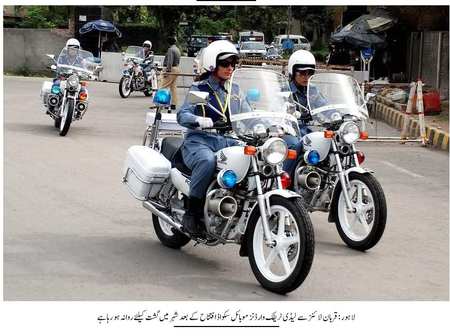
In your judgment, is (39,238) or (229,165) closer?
(229,165)

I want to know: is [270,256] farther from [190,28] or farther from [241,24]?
[241,24]

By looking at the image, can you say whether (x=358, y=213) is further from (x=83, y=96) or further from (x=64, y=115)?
(x=83, y=96)

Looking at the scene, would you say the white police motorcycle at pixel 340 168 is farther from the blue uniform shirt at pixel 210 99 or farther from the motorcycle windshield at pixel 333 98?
the blue uniform shirt at pixel 210 99

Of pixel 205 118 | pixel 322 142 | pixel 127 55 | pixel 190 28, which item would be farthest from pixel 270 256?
pixel 190 28

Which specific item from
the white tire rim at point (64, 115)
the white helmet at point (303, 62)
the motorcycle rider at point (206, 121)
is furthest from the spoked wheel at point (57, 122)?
the motorcycle rider at point (206, 121)

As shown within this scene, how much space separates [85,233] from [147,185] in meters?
1.05

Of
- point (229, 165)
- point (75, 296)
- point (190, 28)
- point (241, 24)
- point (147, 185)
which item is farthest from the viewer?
point (241, 24)

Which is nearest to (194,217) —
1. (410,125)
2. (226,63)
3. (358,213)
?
(226,63)

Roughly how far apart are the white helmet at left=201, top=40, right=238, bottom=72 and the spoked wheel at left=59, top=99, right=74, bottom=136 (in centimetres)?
821

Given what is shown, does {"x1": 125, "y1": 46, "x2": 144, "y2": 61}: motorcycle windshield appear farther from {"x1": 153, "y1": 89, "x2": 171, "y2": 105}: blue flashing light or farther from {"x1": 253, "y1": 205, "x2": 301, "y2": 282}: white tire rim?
{"x1": 253, "y1": 205, "x2": 301, "y2": 282}: white tire rim

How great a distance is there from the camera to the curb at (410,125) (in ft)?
51.2

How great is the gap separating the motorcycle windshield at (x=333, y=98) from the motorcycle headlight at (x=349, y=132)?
8.5 inches

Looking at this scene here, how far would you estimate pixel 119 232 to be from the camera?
25.8ft

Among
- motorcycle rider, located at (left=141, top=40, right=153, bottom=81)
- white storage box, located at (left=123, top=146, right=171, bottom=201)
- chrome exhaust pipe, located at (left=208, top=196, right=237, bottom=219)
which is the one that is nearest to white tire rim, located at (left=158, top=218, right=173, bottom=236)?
white storage box, located at (left=123, top=146, right=171, bottom=201)
